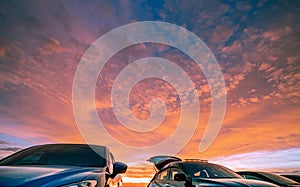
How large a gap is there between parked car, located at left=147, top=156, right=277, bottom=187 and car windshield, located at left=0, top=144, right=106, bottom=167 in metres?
2.23

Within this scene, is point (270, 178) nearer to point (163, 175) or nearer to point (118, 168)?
point (163, 175)

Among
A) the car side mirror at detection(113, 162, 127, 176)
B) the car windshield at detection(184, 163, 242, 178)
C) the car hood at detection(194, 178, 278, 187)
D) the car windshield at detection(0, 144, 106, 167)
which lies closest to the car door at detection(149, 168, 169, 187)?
the car windshield at detection(184, 163, 242, 178)

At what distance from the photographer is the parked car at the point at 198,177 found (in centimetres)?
518

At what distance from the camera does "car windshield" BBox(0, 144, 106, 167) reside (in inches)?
156

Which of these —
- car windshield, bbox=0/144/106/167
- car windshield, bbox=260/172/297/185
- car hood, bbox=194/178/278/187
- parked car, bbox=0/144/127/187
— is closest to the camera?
parked car, bbox=0/144/127/187

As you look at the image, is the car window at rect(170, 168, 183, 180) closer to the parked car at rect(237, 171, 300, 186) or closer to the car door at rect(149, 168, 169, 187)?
the car door at rect(149, 168, 169, 187)

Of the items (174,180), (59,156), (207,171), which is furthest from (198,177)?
(59,156)

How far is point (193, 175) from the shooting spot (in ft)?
19.4

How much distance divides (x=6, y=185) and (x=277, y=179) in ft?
32.5

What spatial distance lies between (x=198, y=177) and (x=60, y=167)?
11.5 feet

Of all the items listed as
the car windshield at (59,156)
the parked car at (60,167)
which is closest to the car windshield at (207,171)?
the parked car at (60,167)

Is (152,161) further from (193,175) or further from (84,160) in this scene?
(84,160)

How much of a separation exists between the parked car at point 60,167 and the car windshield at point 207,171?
230 centimetres

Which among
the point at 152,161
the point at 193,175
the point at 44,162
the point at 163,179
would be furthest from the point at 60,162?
the point at 152,161
